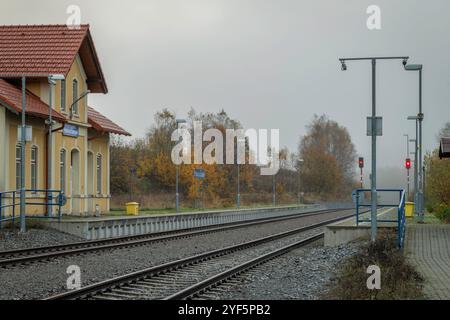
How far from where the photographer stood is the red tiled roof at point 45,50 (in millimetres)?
30109

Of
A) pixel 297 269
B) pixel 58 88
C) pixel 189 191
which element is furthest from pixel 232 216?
pixel 297 269

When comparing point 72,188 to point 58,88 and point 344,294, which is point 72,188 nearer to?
point 58,88

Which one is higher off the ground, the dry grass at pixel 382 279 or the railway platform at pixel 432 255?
the dry grass at pixel 382 279

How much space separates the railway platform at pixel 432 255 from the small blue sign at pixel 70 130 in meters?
14.1

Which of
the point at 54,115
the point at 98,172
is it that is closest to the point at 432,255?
the point at 54,115

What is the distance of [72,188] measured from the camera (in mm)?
33062

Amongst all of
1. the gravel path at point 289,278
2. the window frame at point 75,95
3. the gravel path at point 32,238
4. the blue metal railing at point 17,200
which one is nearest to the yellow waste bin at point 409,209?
the window frame at point 75,95

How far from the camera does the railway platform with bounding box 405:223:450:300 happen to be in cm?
1194

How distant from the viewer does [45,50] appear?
103 feet

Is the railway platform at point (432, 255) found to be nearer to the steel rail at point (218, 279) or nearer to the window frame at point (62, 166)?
the steel rail at point (218, 279)

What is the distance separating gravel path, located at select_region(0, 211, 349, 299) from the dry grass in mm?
4607

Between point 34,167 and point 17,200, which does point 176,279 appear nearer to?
point 17,200

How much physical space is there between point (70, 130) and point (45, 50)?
3625mm
